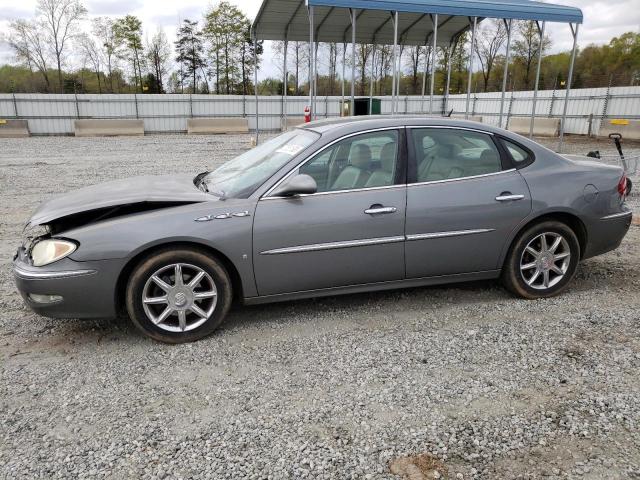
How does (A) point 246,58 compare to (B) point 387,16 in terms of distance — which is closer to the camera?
(B) point 387,16

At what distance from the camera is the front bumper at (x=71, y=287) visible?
3.36 meters

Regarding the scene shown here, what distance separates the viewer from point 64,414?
2.84 m

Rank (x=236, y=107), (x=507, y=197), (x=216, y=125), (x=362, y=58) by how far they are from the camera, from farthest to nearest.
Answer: (x=362, y=58) → (x=236, y=107) → (x=216, y=125) → (x=507, y=197)

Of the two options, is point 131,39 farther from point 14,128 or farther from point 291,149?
point 291,149

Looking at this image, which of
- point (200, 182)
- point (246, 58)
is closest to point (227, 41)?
point (246, 58)

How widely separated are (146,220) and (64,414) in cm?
131

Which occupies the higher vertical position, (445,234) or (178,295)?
(445,234)

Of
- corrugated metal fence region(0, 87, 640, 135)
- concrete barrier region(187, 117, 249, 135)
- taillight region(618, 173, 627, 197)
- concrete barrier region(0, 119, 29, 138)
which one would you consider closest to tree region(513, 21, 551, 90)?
corrugated metal fence region(0, 87, 640, 135)

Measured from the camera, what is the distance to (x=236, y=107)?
28844 mm

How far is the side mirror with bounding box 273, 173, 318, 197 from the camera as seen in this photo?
3.62 m

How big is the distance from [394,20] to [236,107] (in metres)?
17.6

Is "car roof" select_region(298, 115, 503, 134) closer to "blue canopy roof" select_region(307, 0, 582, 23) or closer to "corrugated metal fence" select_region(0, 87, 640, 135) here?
"blue canopy roof" select_region(307, 0, 582, 23)

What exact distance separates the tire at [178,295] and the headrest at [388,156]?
1504 millimetres

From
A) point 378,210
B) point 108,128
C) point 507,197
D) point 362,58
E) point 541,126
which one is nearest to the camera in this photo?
point 378,210
